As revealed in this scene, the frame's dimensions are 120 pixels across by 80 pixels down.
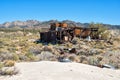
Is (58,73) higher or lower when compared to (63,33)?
lower

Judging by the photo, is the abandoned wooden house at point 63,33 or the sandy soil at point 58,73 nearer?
the sandy soil at point 58,73

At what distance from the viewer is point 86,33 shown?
48.9m

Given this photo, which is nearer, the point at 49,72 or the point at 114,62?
the point at 49,72

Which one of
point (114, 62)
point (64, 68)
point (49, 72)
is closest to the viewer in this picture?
point (49, 72)

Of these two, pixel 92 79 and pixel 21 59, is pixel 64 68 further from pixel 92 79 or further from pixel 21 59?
pixel 21 59

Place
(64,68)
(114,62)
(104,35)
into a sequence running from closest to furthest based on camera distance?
(64,68) → (114,62) → (104,35)

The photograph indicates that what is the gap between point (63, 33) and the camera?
1772 inches

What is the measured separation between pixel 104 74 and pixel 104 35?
39885 mm

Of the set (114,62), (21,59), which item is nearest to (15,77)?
(21,59)

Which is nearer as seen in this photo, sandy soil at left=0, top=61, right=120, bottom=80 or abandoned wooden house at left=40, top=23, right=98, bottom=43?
sandy soil at left=0, top=61, right=120, bottom=80

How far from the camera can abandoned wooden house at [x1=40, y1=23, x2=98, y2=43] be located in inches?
1750

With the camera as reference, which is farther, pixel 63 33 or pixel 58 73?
pixel 63 33

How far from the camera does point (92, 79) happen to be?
11.7 m

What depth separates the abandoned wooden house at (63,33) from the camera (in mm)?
44456
